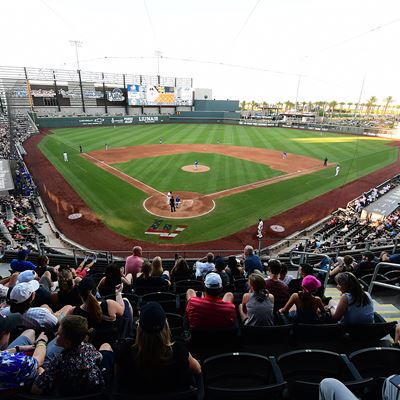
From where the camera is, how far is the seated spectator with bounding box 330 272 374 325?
4297mm

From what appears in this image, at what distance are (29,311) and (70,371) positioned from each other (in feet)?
5.58

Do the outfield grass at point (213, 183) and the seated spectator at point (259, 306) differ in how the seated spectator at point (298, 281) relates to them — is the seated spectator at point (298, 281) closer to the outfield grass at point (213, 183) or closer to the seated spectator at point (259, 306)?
the seated spectator at point (259, 306)

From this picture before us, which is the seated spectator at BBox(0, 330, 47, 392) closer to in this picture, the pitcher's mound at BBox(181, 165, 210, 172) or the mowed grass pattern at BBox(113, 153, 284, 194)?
the mowed grass pattern at BBox(113, 153, 284, 194)

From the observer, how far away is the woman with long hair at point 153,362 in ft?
8.62

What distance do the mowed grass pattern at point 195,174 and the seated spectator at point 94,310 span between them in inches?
805

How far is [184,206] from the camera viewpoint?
70.1 feet

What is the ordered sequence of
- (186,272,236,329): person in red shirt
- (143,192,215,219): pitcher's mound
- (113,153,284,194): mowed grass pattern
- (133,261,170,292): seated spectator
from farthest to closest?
(113,153,284,194): mowed grass pattern
(143,192,215,219): pitcher's mound
(133,261,170,292): seated spectator
(186,272,236,329): person in red shirt

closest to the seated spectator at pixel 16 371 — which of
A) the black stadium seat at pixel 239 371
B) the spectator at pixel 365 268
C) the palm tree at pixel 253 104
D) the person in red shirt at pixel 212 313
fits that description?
the black stadium seat at pixel 239 371

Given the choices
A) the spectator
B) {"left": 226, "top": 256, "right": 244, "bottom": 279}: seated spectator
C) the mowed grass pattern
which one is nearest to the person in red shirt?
{"left": 226, "top": 256, "right": 244, "bottom": 279}: seated spectator

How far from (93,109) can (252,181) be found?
66654mm

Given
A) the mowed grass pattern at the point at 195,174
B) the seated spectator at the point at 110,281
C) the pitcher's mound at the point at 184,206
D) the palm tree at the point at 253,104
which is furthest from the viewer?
the palm tree at the point at 253,104

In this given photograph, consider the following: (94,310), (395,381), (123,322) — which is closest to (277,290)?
(123,322)

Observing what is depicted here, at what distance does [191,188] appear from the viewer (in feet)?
82.9

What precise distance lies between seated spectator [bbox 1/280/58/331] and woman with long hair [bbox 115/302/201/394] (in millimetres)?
1859
